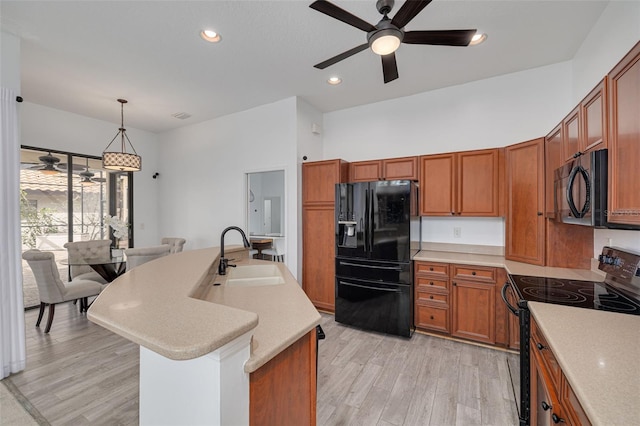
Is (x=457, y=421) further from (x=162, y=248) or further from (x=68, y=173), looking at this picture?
(x=68, y=173)

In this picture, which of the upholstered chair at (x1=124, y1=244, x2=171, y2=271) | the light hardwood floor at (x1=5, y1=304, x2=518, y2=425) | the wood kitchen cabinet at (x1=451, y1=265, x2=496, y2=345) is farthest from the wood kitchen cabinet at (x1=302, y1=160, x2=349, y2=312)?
the upholstered chair at (x1=124, y1=244, x2=171, y2=271)

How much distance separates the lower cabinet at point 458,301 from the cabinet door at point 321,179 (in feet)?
4.73

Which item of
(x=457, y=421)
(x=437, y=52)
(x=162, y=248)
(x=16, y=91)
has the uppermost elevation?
(x=437, y=52)

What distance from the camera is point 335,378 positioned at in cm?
228

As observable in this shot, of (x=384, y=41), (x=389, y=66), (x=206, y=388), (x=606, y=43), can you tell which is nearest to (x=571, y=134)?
A: (x=606, y=43)

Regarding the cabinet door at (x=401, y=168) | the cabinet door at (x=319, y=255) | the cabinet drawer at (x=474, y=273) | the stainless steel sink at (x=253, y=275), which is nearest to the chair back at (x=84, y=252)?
the stainless steel sink at (x=253, y=275)

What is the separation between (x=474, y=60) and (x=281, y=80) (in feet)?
7.19

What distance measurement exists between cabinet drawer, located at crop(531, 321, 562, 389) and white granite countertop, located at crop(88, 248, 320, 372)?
1.00 m

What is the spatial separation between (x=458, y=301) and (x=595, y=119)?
6.43 ft

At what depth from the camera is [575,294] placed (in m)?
1.69

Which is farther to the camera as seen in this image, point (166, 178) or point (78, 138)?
point (166, 178)

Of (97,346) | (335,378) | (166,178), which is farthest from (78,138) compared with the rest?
(335,378)

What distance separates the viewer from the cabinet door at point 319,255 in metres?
3.63

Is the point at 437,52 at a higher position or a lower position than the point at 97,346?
higher
